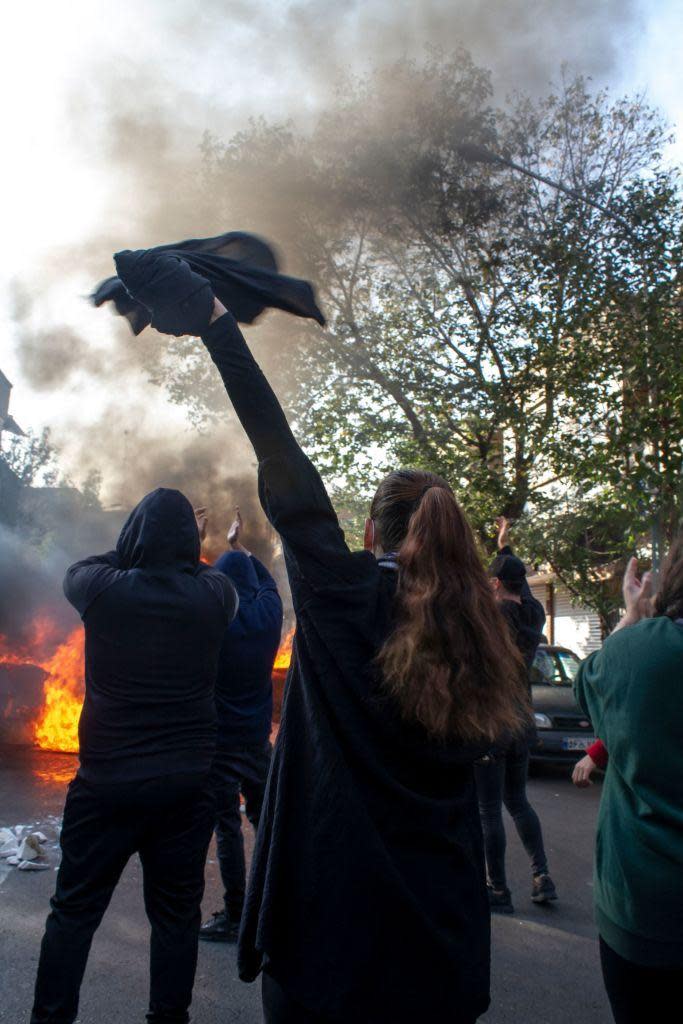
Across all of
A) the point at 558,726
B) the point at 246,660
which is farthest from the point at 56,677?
the point at 246,660

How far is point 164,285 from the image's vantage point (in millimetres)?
1636

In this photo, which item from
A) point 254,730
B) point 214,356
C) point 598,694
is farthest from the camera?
point 254,730

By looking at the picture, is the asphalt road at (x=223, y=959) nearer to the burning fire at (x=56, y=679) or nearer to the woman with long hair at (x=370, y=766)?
the woman with long hair at (x=370, y=766)

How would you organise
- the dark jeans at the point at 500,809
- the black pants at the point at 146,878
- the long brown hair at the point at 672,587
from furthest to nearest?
the dark jeans at the point at 500,809 → the black pants at the point at 146,878 → the long brown hair at the point at 672,587

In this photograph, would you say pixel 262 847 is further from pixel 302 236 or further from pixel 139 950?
pixel 302 236

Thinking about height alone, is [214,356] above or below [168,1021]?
above

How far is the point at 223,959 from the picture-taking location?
12.1 feet

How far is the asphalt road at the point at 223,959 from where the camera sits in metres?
3.21

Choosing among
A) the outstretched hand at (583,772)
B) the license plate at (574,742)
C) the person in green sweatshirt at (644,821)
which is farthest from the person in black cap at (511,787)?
the license plate at (574,742)

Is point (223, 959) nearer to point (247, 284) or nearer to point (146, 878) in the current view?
point (146, 878)

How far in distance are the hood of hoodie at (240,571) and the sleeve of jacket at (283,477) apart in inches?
95.8

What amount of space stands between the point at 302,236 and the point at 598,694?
13.5 meters

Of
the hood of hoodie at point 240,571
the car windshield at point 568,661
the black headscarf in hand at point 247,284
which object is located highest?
the black headscarf in hand at point 247,284

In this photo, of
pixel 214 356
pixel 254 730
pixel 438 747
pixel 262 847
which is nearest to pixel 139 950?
pixel 254 730
